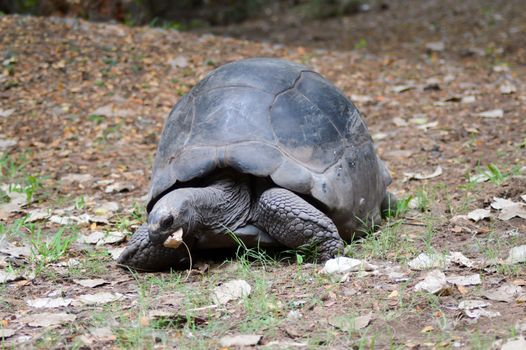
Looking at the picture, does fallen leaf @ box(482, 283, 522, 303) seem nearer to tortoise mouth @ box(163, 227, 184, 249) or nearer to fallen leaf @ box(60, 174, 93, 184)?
tortoise mouth @ box(163, 227, 184, 249)

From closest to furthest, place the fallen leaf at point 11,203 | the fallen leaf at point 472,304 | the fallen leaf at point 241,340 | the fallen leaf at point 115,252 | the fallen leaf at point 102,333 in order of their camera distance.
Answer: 1. the fallen leaf at point 241,340
2. the fallen leaf at point 102,333
3. the fallen leaf at point 472,304
4. the fallen leaf at point 115,252
5. the fallen leaf at point 11,203

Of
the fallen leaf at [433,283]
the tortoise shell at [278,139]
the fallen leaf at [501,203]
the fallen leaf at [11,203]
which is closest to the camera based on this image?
the fallen leaf at [433,283]

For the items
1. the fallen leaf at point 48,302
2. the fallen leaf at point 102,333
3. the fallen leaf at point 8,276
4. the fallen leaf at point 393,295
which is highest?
the fallen leaf at point 393,295

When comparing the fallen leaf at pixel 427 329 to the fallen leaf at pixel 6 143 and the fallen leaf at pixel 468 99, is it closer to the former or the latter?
the fallen leaf at pixel 6 143

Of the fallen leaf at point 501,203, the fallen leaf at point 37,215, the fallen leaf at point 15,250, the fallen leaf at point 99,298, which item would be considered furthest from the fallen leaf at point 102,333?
the fallen leaf at point 501,203

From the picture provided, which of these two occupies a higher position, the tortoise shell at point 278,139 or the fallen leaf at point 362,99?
the tortoise shell at point 278,139

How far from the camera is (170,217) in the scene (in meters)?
3.85

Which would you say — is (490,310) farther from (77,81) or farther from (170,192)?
(77,81)

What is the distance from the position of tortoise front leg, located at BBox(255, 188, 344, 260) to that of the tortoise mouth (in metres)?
0.47

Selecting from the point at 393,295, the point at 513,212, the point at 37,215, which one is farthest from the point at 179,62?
the point at 393,295

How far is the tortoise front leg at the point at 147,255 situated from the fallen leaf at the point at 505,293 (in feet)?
5.48

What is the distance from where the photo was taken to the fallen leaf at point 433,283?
3.48 metres

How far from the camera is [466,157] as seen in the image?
20.3ft

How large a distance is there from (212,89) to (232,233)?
0.90 metres
